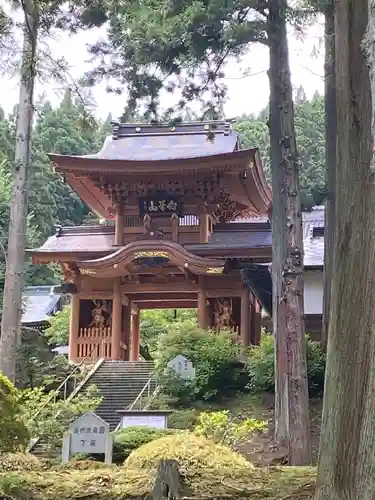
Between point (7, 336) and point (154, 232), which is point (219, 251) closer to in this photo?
point (154, 232)

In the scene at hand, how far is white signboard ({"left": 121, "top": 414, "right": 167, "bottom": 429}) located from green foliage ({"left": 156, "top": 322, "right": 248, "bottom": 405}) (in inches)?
107

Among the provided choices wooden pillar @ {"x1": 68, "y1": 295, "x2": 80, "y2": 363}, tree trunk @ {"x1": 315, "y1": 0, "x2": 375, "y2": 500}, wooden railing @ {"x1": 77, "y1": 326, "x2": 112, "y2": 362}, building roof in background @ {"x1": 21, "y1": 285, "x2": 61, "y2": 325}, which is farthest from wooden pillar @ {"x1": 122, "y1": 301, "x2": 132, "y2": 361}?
tree trunk @ {"x1": 315, "y1": 0, "x2": 375, "y2": 500}

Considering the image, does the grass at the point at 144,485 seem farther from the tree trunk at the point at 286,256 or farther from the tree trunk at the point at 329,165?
the tree trunk at the point at 329,165

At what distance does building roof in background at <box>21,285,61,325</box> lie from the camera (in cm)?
2254

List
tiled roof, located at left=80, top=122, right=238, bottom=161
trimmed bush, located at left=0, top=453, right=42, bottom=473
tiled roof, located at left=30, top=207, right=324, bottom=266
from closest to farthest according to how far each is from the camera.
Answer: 1. trimmed bush, located at left=0, top=453, right=42, bottom=473
2. tiled roof, located at left=30, top=207, right=324, bottom=266
3. tiled roof, located at left=80, top=122, right=238, bottom=161

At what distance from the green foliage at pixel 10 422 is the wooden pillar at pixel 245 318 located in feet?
36.0

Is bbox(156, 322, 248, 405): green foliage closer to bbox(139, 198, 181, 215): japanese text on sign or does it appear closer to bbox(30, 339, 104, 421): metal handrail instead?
bbox(30, 339, 104, 421): metal handrail

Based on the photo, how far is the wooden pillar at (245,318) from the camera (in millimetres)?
16953

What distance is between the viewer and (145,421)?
391 inches

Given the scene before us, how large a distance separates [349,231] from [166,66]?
6.50m

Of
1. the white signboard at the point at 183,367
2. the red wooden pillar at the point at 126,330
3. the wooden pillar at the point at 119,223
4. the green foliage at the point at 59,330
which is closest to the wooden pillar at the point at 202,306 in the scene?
the red wooden pillar at the point at 126,330

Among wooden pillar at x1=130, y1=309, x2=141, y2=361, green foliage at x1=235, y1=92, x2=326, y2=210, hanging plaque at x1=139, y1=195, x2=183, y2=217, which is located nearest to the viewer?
hanging plaque at x1=139, y1=195, x2=183, y2=217

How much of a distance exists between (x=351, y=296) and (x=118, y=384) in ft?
37.0

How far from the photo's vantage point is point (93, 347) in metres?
17.7
